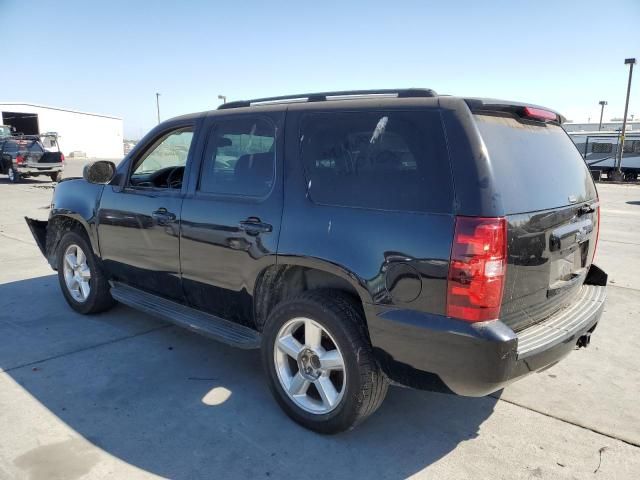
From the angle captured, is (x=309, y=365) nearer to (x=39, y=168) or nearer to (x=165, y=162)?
(x=165, y=162)

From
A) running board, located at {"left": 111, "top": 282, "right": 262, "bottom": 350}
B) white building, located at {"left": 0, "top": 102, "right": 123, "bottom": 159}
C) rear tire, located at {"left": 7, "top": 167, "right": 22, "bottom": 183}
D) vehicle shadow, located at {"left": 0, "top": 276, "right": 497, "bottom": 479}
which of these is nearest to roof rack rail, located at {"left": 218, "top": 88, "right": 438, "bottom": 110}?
running board, located at {"left": 111, "top": 282, "right": 262, "bottom": 350}

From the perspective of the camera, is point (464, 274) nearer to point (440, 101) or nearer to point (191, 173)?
point (440, 101)

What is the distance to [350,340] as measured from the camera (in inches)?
106

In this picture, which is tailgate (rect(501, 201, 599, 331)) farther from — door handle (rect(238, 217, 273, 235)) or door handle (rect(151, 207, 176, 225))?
door handle (rect(151, 207, 176, 225))

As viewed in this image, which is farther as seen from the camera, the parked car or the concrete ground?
the parked car

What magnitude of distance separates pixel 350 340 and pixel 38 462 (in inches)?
69.9

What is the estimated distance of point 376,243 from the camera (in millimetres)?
2555

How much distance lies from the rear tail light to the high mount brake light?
826 mm

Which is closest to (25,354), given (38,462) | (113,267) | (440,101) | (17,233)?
(113,267)

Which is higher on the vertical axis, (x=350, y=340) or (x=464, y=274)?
(x=464, y=274)

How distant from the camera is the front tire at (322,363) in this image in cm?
271

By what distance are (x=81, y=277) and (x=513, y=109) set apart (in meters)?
4.11

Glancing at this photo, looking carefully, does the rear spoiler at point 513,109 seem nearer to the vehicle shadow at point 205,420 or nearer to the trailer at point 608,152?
the vehicle shadow at point 205,420

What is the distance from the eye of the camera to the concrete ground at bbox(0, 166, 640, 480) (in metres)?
2.64
